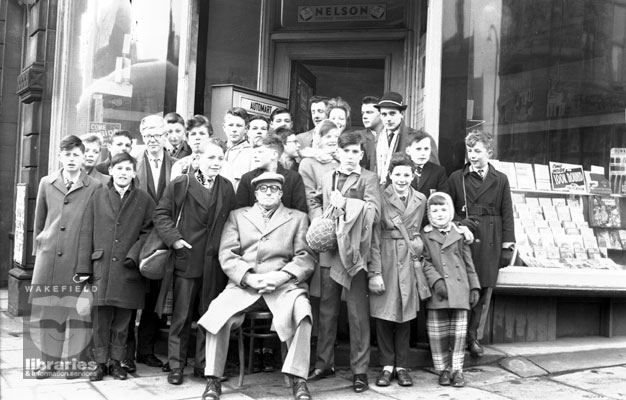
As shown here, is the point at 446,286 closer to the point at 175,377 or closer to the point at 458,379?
the point at 458,379

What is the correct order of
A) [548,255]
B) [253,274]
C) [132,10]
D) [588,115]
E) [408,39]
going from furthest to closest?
[408,39] → [132,10] → [588,115] → [548,255] → [253,274]

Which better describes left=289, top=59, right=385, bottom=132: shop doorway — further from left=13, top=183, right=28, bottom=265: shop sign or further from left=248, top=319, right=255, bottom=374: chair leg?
left=248, top=319, right=255, bottom=374: chair leg

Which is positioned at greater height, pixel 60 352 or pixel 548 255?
pixel 548 255

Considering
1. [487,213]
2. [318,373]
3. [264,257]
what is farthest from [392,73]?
[318,373]

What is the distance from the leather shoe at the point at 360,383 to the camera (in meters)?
5.19

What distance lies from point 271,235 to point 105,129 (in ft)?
12.7

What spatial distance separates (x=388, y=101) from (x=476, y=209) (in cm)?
125

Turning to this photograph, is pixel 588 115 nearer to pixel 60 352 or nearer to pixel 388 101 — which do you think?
pixel 388 101

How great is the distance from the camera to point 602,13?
749 centimetres

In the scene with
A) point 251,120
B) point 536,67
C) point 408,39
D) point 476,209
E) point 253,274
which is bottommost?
point 253,274

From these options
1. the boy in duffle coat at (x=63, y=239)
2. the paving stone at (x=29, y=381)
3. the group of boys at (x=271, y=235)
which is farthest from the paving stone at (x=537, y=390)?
the boy in duffle coat at (x=63, y=239)

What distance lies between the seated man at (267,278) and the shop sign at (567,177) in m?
3.22

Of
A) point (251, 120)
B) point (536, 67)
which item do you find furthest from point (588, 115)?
point (251, 120)

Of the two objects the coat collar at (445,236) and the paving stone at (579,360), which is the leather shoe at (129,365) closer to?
the coat collar at (445,236)
